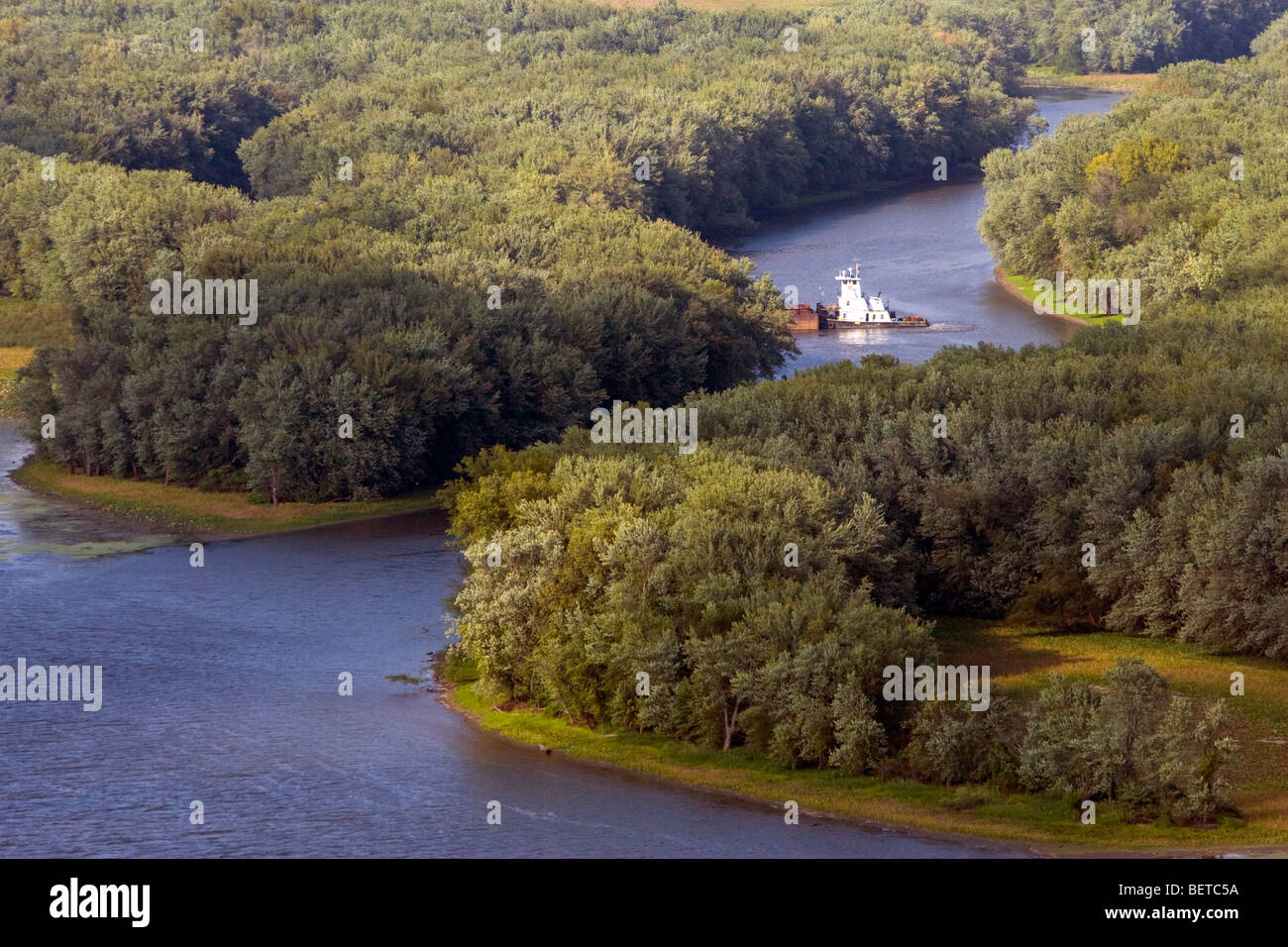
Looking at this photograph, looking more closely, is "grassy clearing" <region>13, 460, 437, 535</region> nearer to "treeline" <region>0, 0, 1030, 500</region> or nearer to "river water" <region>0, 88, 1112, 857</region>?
"treeline" <region>0, 0, 1030, 500</region>

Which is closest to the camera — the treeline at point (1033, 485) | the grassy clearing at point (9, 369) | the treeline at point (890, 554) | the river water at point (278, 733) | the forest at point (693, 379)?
the river water at point (278, 733)

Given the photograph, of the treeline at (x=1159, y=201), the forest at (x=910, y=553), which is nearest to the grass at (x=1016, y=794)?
the forest at (x=910, y=553)

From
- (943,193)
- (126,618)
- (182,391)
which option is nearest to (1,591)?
(126,618)

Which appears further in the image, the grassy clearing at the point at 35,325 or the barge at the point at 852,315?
the barge at the point at 852,315

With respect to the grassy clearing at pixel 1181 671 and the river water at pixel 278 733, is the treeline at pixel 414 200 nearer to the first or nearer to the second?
the river water at pixel 278 733

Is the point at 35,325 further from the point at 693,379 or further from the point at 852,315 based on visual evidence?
the point at 852,315
